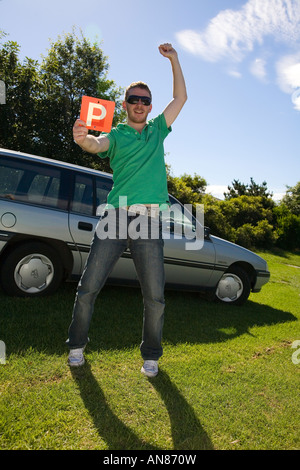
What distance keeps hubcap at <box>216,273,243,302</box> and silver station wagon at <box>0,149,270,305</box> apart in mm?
752

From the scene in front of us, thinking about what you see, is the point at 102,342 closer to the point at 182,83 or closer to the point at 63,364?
the point at 63,364

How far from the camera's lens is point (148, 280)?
2.57 m

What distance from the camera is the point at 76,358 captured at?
8.72ft

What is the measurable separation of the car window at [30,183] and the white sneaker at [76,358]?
6.42ft

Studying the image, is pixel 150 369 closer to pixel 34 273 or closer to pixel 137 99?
pixel 34 273

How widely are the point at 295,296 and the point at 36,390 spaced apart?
20.4 feet

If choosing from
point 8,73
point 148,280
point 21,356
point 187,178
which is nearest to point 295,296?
point 148,280

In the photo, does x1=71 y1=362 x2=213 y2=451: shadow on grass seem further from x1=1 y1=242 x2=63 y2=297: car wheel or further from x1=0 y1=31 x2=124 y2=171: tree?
x1=0 y1=31 x2=124 y2=171: tree

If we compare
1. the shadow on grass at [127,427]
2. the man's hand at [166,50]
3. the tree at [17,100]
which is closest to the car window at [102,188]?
the man's hand at [166,50]

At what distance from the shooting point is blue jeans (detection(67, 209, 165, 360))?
2.56 metres

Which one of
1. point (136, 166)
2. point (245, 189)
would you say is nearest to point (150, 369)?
point (136, 166)

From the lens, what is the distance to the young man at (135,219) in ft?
8.40
